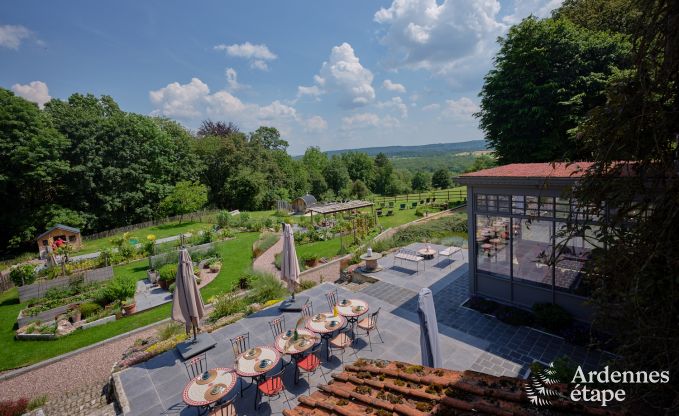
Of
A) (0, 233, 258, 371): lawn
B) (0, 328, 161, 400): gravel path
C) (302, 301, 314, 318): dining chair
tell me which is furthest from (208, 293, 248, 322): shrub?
(0, 328, 161, 400): gravel path

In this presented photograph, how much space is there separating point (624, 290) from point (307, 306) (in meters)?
8.76

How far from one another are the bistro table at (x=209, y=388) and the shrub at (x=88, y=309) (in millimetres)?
9550

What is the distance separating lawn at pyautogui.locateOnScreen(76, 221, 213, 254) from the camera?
2426 cm

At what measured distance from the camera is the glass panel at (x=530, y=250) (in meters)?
8.92

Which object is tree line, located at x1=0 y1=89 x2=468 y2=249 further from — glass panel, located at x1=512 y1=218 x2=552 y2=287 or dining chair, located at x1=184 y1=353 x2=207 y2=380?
glass panel, located at x1=512 y1=218 x2=552 y2=287

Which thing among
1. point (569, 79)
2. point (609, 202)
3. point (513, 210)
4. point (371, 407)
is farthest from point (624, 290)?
point (569, 79)

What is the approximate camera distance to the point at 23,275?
49.2 feet

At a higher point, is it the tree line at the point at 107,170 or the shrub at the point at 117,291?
the tree line at the point at 107,170

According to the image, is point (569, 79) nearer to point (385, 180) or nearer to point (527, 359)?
point (527, 359)

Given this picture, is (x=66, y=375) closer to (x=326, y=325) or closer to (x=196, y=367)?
(x=196, y=367)

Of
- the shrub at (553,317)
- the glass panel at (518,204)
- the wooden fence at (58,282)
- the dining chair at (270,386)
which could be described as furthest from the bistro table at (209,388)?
the wooden fence at (58,282)

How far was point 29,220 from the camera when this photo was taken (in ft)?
88.2

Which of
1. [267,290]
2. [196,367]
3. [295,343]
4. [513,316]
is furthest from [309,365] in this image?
[513,316]

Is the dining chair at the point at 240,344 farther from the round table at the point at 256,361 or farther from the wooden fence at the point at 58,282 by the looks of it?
the wooden fence at the point at 58,282
